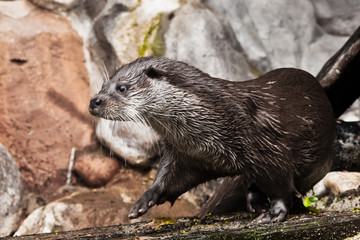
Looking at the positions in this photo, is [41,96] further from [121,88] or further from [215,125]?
[215,125]

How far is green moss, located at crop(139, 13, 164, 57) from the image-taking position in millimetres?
6293

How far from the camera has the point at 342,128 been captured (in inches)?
185

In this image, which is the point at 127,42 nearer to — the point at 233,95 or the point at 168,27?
the point at 168,27

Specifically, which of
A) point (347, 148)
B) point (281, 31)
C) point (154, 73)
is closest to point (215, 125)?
point (154, 73)

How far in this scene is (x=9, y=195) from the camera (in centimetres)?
479

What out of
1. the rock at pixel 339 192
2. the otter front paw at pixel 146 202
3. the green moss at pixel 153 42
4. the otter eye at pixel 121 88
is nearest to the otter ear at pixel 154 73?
the otter eye at pixel 121 88

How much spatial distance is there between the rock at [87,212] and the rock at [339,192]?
1.51 meters

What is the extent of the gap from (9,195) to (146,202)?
2318 mm

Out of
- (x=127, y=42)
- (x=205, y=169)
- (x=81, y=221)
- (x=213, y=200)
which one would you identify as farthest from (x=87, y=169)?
(x=205, y=169)

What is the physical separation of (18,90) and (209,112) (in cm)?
403

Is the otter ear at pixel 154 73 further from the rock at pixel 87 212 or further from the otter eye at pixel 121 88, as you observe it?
the rock at pixel 87 212

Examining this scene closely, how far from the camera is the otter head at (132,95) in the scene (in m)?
2.78

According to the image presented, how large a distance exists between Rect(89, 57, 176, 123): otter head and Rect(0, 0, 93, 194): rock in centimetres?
345

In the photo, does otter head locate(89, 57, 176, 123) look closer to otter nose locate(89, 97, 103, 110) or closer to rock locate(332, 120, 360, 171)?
otter nose locate(89, 97, 103, 110)
